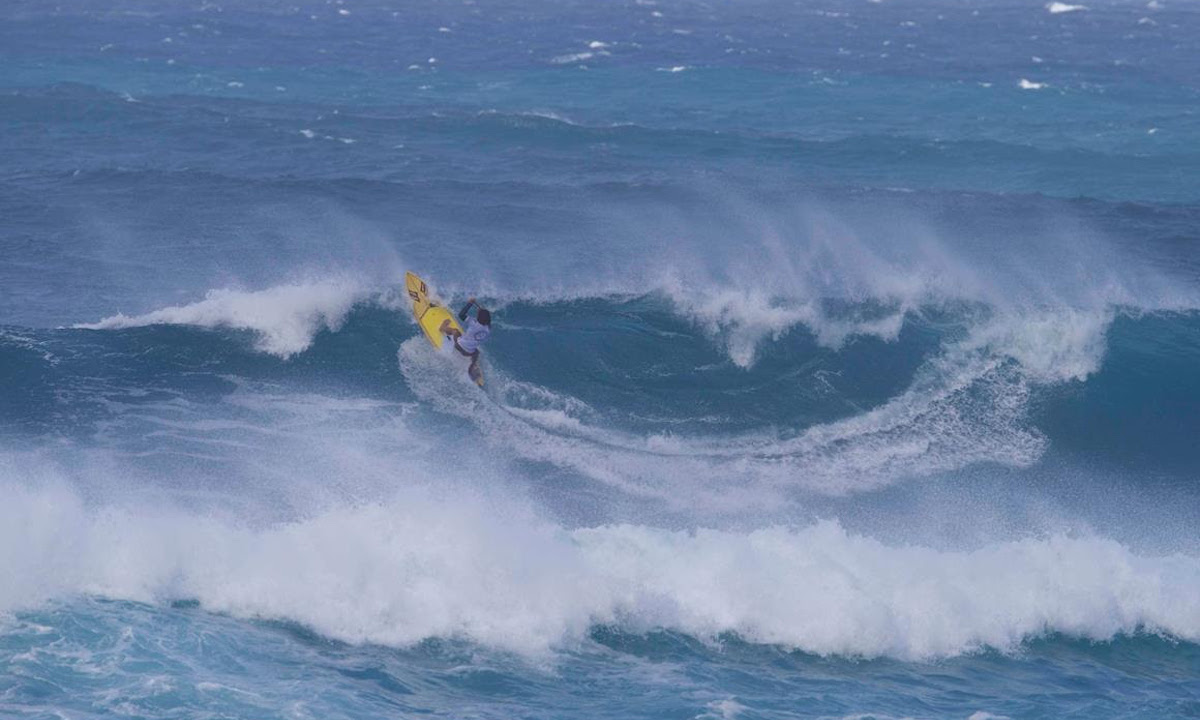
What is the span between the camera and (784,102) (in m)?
53.4

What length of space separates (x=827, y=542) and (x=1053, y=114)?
37.1 meters

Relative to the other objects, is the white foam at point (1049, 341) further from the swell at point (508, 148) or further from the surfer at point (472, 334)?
the swell at point (508, 148)

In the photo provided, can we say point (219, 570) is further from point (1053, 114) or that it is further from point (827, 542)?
point (1053, 114)

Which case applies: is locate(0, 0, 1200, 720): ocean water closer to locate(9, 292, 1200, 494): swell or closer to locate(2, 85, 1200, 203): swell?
locate(9, 292, 1200, 494): swell

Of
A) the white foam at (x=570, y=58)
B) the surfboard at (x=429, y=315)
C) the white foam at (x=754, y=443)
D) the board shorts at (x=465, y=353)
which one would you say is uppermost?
the white foam at (x=570, y=58)

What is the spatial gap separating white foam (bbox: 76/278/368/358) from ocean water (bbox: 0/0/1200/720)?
0.34 ft

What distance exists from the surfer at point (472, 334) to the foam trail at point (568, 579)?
12.6 ft

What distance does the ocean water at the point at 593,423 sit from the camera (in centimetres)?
1831

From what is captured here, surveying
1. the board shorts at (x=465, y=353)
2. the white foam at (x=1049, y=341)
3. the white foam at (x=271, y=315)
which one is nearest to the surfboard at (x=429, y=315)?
the board shorts at (x=465, y=353)

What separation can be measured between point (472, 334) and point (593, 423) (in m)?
2.77

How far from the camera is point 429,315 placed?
85.6 feet

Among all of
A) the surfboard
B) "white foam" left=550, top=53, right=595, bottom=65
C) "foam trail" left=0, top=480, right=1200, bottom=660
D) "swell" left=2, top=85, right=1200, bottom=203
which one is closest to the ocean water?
"foam trail" left=0, top=480, right=1200, bottom=660

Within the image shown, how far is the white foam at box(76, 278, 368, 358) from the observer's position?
26.8m

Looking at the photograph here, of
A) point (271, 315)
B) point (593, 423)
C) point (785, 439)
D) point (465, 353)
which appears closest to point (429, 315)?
point (465, 353)
